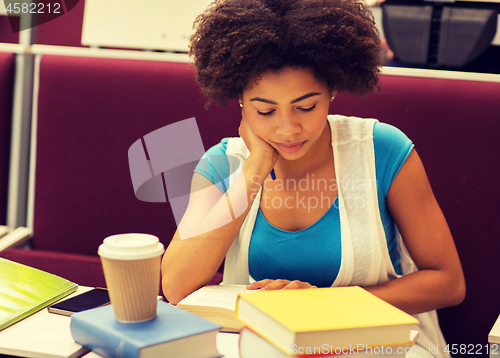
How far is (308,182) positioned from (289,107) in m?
0.27

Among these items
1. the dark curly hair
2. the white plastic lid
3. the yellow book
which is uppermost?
the dark curly hair

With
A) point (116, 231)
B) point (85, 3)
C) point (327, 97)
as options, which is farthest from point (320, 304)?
point (85, 3)

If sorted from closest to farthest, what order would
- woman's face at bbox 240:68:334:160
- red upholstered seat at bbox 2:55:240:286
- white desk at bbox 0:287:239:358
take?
white desk at bbox 0:287:239:358, woman's face at bbox 240:68:334:160, red upholstered seat at bbox 2:55:240:286

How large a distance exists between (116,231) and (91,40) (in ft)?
2.24

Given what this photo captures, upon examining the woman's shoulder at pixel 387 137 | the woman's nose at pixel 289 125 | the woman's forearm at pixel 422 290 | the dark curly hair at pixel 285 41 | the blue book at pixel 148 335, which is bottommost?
the woman's forearm at pixel 422 290

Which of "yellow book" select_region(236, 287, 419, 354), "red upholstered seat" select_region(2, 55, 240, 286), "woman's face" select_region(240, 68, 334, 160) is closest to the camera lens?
"yellow book" select_region(236, 287, 419, 354)

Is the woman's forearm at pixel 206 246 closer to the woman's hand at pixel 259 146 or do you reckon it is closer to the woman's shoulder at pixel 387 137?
the woman's hand at pixel 259 146

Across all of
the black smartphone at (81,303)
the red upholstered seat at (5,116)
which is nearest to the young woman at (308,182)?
the black smartphone at (81,303)

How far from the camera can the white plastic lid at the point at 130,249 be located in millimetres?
630

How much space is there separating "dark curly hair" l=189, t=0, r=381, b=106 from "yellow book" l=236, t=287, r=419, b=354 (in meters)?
0.55

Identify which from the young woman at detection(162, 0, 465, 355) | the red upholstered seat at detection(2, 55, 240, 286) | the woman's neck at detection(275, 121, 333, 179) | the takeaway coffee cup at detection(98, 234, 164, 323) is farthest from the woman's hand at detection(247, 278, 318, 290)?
the red upholstered seat at detection(2, 55, 240, 286)

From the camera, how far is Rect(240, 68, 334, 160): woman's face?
1.03 meters

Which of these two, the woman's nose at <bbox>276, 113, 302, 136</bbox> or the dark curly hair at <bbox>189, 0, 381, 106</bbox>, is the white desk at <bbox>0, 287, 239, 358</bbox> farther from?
the dark curly hair at <bbox>189, 0, 381, 106</bbox>

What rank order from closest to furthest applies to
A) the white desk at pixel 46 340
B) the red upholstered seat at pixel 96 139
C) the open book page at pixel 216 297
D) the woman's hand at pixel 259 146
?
the white desk at pixel 46 340 < the open book page at pixel 216 297 < the woman's hand at pixel 259 146 < the red upholstered seat at pixel 96 139
